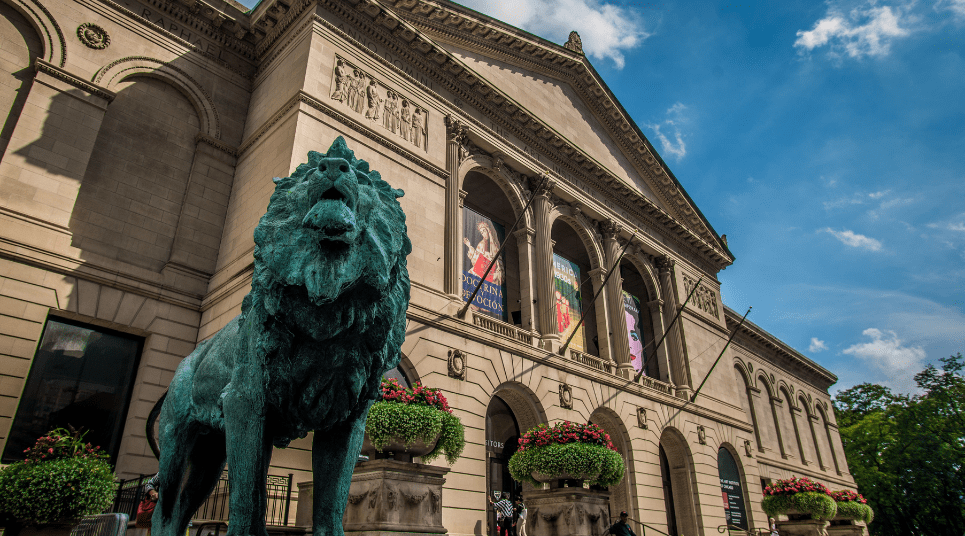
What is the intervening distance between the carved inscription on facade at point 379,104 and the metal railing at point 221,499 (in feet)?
34.5

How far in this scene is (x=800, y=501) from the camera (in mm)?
22531

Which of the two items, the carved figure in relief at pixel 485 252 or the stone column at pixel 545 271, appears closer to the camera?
the carved figure in relief at pixel 485 252

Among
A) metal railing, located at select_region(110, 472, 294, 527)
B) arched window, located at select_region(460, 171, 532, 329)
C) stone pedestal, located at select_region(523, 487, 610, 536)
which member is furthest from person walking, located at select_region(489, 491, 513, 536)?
metal railing, located at select_region(110, 472, 294, 527)

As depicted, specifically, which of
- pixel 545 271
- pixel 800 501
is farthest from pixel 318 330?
pixel 800 501

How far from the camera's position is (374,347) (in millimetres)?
2898

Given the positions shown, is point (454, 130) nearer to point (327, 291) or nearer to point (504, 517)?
point (504, 517)

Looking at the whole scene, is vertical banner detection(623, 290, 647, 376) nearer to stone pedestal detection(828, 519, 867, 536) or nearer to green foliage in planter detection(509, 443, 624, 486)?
stone pedestal detection(828, 519, 867, 536)

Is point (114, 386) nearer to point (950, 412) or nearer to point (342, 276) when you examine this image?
point (342, 276)

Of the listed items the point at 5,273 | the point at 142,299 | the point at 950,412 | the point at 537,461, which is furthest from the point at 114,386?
the point at 950,412

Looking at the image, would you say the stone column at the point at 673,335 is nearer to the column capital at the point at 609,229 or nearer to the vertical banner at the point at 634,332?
the vertical banner at the point at 634,332

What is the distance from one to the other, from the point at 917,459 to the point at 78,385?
47603 mm

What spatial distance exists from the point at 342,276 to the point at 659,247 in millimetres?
29202

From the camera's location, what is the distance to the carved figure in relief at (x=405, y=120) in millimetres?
19066

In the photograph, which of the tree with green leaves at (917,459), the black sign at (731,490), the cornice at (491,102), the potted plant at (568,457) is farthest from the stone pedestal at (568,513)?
the tree with green leaves at (917,459)
